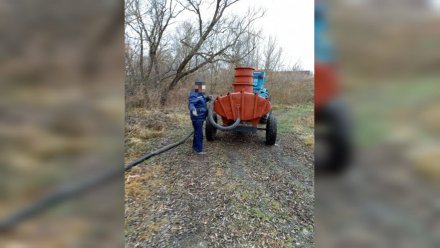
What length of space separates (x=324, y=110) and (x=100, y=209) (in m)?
0.61

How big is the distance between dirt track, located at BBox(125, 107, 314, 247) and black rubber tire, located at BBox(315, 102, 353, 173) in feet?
6.24

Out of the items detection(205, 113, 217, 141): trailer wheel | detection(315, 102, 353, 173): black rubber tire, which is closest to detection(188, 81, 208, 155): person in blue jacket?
detection(205, 113, 217, 141): trailer wheel

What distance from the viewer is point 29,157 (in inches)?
24.6

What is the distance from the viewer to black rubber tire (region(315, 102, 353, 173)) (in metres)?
0.50

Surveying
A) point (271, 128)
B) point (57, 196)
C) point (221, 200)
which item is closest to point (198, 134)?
point (271, 128)

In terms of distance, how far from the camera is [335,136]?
55 cm

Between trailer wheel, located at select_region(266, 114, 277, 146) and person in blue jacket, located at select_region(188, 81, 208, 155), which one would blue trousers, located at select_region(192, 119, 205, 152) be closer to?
person in blue jacket, located at select_region(188, 81, 208, 155)

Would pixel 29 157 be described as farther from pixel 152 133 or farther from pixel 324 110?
pixel 152 133

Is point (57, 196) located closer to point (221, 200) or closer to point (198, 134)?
point (221, 200)

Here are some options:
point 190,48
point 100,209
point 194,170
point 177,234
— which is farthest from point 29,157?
point 190,48

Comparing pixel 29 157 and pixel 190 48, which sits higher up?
pixel 190 48

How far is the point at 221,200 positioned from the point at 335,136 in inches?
103

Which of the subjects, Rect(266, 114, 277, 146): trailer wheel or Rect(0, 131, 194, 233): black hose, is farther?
Rect(266, 114, 277, 146): trailer wheel

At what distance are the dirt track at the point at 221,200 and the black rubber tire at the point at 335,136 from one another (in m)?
1.90
